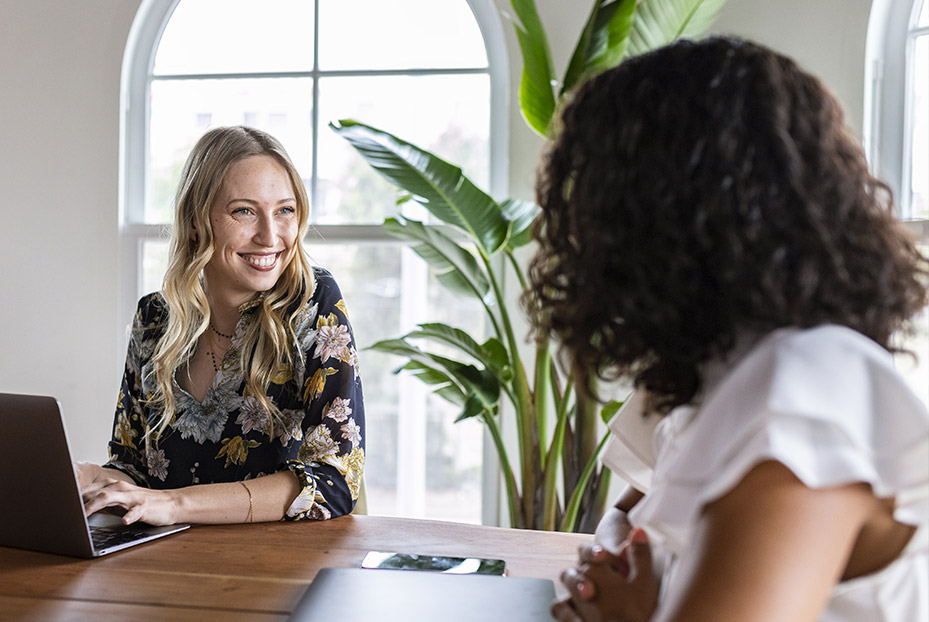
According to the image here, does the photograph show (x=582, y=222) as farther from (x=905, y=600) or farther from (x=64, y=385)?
(x=64, y=385)

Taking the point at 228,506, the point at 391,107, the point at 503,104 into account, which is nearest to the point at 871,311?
the point at 228,506

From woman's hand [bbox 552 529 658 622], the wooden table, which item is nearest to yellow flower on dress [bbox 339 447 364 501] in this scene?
the wooden table

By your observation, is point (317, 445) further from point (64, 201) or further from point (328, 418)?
point (64, 201)

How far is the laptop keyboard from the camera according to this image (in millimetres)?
1296

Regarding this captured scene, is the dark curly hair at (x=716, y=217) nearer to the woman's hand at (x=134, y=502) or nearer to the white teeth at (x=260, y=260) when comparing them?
the woman's hand at (x=134, y=502)

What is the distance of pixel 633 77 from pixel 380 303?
2.44 metres

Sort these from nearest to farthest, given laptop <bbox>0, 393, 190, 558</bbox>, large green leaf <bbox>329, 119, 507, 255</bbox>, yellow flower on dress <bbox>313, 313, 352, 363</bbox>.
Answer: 1. laptop <bbox>0, 393, 190, 558</bbox>
2. yellow flower on dress <bbox>313, 313, 352, 363</bbox>
3. large green leaf <bbox>329, 119, 507, 255</bbox>

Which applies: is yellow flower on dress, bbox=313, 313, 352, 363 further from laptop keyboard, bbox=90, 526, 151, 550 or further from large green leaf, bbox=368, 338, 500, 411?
large green leaf, bbox=368, 338, 500, 411

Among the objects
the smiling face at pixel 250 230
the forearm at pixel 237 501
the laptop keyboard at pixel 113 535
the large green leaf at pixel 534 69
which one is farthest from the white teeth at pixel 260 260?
the large green leaf at pixel 534 69

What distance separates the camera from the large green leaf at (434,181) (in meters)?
2.37

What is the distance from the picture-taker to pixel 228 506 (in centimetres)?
144

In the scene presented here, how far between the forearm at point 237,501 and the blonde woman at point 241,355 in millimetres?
17

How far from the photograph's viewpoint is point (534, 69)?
2.39m

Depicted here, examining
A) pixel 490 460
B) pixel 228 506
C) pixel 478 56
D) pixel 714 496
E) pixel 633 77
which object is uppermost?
pixel 478 56
